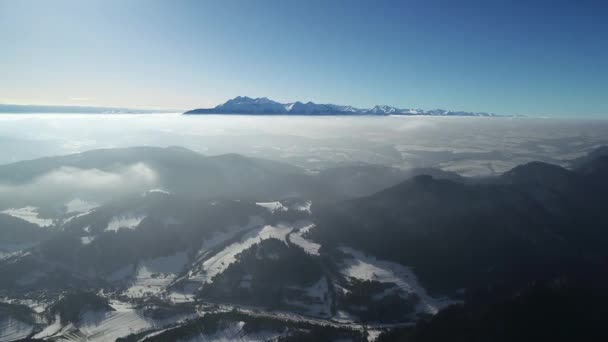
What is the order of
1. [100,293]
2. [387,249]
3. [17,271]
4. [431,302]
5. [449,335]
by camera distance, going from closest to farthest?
[449,335]
[431,302]
[100,293]
[17,271]
[387,249]

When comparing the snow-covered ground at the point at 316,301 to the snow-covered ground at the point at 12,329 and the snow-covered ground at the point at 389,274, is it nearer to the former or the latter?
the snow-covered ground at the point at 389,274

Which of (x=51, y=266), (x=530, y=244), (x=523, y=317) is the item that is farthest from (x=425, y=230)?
(x=51, y=266)

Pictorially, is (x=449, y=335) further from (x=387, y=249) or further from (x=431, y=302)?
(x=387, y=249)

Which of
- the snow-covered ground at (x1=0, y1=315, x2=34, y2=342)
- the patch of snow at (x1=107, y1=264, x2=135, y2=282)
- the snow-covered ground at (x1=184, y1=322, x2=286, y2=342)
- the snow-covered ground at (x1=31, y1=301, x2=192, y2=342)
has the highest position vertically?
the snow-covered ground at (x1=184, y1=322, x2=286, y2=342)

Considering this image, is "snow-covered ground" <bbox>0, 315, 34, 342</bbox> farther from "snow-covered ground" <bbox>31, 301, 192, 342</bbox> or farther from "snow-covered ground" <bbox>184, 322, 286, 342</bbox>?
"snow-covered ground" <bbox>184, 322, 286, 342</bbox>

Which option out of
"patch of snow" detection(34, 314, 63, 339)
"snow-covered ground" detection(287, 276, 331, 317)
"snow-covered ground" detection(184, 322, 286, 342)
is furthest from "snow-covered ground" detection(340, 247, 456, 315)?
"patch of snow" detection(34, 314, 63, 339)
